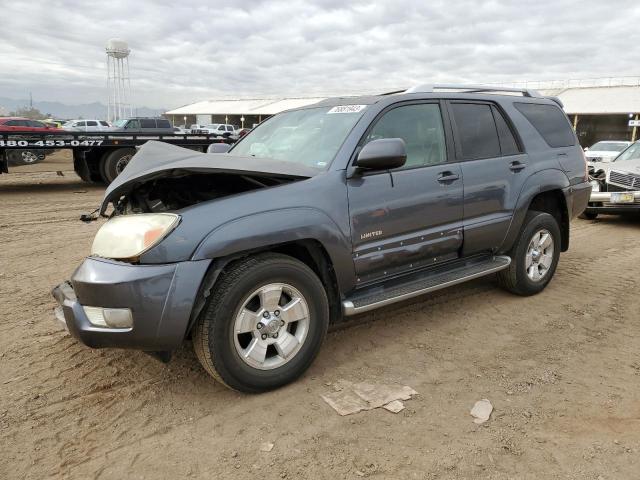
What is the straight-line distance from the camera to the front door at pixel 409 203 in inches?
134

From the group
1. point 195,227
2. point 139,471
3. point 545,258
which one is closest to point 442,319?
point 545,258

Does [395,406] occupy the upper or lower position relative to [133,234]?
lower

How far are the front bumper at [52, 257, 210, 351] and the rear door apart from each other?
238 centimetres

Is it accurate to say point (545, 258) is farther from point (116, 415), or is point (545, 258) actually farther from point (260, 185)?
point (116, 415)

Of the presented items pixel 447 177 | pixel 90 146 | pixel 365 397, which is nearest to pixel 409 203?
pixel 447 177

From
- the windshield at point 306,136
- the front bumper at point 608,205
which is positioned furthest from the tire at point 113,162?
the front bumper at point 608,205

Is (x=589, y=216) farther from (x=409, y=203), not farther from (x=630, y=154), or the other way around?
(x=409, y=203)

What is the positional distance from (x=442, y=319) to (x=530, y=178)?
5.11 feet

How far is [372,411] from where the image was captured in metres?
2.88

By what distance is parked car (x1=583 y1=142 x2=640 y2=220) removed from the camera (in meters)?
8.46

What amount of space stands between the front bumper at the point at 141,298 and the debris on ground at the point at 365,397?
101 centimetres

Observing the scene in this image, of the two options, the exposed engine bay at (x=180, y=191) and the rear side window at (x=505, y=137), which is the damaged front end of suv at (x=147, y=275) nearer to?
the exposed engine bay at (x=180, y=191)

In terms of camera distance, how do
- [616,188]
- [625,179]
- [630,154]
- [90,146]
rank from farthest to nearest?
[90,146] < [630,154] < [616,188] < [625,179]

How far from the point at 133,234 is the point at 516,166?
3357 mm
